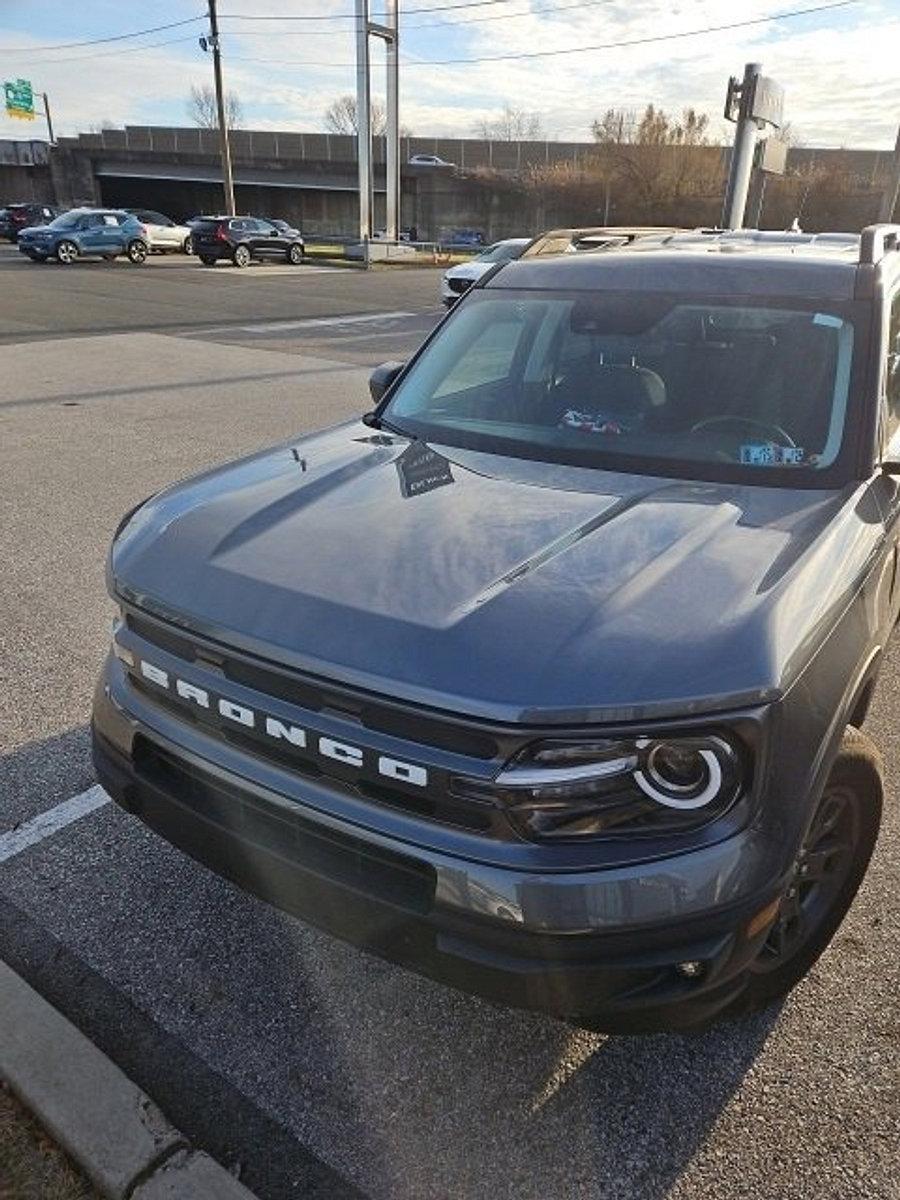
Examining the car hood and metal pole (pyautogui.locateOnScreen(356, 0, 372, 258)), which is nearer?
the car hood

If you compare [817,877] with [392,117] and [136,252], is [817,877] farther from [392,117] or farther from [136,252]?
[392,117]

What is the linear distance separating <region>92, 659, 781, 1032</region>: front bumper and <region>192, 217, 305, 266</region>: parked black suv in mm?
34198

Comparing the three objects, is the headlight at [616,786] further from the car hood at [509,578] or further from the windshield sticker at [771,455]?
the windshield sticker at [771,455]

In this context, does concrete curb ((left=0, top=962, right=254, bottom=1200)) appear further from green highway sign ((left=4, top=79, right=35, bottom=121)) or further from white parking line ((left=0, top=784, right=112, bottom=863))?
green highway sign ((left=4, top=79, right=35, bottom=121))

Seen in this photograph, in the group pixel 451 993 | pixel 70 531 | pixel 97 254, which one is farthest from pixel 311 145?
pixel 451 993

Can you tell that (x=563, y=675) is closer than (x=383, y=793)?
Yes

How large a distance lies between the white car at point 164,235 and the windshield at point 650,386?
35.3 metres

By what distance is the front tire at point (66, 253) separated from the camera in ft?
97.9

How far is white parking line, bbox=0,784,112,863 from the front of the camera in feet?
9.42

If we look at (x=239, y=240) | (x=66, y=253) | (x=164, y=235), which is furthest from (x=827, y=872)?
(x=164, y=235)

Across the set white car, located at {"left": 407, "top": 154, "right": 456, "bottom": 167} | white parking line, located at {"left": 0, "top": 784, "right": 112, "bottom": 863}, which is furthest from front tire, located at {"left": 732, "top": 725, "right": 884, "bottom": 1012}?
white car, located at {"left": 407, "top": 154, "right": 456, "bottom": 167}

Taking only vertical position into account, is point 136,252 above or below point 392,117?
below

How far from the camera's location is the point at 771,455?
8.57 ft

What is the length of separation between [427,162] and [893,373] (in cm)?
6637
